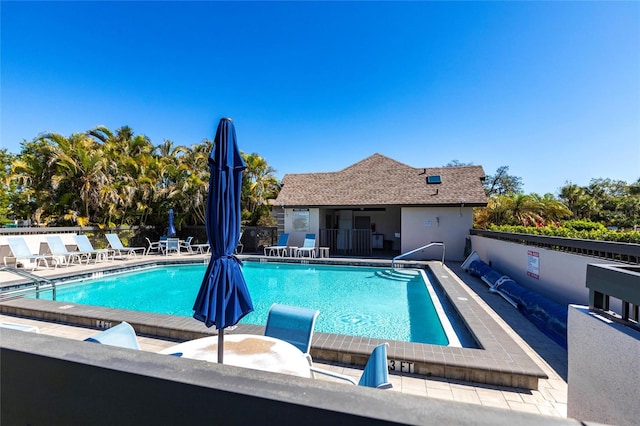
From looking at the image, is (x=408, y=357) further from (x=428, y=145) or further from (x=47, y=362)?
(x=428, y=145)

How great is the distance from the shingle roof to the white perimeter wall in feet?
15.8

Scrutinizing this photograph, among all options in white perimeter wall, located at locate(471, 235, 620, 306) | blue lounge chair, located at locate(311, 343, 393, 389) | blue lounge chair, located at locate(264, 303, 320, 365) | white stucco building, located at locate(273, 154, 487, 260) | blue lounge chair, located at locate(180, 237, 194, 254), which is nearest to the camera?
blue lounge chair, located at locate(311, 343, 393, 389)

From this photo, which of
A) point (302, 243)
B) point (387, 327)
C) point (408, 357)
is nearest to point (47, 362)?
point (408, 357)

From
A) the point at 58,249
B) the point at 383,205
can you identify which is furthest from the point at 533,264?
the point at 58,249

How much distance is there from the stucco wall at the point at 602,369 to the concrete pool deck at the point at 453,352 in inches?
66.0

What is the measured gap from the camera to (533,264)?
7.96 metres

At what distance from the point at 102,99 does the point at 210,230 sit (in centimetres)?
2024

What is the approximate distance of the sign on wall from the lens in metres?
7.71

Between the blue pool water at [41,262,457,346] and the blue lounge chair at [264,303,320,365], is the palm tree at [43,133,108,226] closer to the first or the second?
the blue pool water at [41,262,457,346]

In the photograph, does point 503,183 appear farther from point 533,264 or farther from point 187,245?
point 187,245

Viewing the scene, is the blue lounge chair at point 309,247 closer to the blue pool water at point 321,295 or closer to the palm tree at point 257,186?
the blue pool water at point 321,295

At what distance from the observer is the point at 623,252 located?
4.58 meters

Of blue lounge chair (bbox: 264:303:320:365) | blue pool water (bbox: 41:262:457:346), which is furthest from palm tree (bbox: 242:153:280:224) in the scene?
blue lounge chair (bbox: 264:303:320:365)

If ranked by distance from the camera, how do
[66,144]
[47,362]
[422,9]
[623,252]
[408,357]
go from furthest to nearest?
[66,144]
[422,9]
[623,252]
[408,357]
[47,362]
